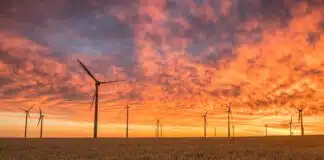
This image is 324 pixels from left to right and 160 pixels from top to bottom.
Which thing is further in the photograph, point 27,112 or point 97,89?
point 27,112

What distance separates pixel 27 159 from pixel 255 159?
1487 centimetres

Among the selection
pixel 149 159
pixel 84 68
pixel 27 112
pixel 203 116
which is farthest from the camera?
pixel 203 116

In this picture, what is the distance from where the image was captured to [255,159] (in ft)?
70.1

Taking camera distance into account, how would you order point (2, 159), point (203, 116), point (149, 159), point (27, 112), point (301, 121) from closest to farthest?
point (149, 159) → point (2, 159) → point (27, 112) → point (301, 121) → point (203, 116)

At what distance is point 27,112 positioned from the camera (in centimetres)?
15338

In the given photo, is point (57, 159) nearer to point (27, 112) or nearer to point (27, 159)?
point (27, 159)

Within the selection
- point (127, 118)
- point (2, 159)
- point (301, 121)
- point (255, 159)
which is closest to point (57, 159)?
point (2, 159)

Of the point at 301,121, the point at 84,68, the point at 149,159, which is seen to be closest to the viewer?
the point at 149,159

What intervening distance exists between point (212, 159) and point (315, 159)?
7.21 meters

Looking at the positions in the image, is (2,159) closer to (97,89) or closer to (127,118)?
(97,89)

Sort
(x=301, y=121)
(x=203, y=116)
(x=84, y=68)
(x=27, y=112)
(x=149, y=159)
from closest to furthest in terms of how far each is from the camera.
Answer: (x=149, y=159), (x=84, y=68), (x=27, y=112), (x=301, y=121), (x=203, y=116)

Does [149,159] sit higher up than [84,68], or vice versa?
[84,68]

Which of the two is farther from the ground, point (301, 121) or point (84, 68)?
point (84, 68)

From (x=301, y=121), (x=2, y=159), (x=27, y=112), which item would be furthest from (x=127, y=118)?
(x=2, y=159)
